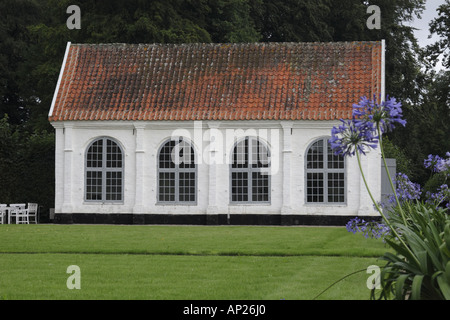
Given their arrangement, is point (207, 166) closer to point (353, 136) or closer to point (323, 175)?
point (323, 175)

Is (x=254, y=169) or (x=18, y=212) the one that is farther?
(x=18, y=212)

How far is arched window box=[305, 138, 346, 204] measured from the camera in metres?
28.6

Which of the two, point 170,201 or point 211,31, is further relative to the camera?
point 211,31

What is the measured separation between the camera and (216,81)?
30125 millimetres

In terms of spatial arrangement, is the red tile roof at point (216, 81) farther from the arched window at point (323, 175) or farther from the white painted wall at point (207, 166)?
the arched window at point (323, 175)

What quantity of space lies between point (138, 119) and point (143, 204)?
9.59 ft

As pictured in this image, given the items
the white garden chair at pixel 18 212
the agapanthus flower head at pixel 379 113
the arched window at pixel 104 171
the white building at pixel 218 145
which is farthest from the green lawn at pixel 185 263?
the white garden chair at pixel 18 212

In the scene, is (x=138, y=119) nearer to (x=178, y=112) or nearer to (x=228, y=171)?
(x=178, y=112)

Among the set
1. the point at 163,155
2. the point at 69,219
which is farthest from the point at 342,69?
the point at 69,219

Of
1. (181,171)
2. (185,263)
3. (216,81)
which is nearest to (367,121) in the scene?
(185,263)

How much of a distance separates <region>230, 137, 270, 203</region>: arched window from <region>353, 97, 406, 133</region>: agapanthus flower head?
64.8 feet

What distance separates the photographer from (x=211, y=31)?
40.8m

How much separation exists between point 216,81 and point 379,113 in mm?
21412

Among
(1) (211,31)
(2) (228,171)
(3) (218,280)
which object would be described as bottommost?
(3) (218,280)
